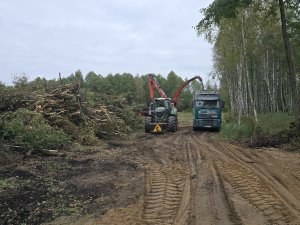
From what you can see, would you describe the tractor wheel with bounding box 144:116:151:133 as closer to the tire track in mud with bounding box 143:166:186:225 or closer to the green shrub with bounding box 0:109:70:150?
the green shrub with bounding box 0:109:70:150

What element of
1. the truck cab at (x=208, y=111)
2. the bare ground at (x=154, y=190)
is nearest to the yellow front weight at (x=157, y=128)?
the truck cab at (x=208, y=111)

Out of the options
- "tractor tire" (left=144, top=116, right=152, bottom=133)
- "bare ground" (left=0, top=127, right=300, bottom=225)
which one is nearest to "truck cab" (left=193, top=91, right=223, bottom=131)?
"tractor tire" (left=144, top=116, right=152, bottom=133)

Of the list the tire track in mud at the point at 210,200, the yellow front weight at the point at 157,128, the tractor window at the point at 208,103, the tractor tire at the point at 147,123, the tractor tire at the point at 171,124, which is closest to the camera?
the tire track in mud at the point at 210,200

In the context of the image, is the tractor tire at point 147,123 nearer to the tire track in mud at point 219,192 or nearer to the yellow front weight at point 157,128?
the yellow front weight at point 157,128

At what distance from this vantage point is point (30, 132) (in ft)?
42.3

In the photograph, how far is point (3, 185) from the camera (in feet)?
28.7

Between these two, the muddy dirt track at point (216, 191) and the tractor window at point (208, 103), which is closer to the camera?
the muddy dirt track at point (216, 191)

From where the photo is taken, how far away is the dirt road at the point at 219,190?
6520mm

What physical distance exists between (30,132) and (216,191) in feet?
22.9

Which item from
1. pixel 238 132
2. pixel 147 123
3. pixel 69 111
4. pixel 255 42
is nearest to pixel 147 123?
pixel 147 123

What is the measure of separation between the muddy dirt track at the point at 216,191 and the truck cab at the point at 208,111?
12.8 metres

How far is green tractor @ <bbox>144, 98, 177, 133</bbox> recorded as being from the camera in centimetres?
2506

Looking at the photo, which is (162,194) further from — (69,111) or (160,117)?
(160,117)

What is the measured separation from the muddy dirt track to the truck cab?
42.0ft
